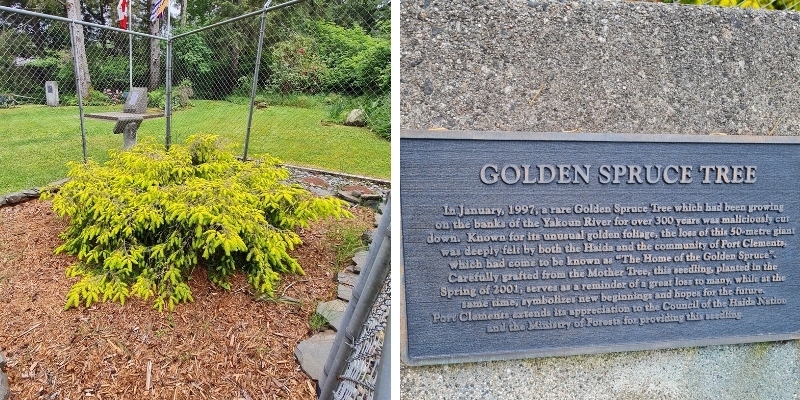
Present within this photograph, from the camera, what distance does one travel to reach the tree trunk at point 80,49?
443 centimetres

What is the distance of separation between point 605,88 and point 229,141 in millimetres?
3868

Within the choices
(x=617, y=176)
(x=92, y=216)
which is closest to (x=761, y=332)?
(x=617, y=176)

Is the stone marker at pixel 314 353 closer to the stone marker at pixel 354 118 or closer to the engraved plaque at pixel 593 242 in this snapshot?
the engraved plaque at pixel 593 242

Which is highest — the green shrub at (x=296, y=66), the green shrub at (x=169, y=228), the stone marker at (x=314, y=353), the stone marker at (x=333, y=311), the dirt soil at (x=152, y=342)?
the green shrub at (x=296, y=66)

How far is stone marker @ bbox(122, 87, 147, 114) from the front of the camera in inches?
213

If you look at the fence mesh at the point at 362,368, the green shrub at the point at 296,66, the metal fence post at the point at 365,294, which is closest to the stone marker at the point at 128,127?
the green shrub at the point at 296,66

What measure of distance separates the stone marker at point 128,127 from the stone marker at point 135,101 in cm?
50

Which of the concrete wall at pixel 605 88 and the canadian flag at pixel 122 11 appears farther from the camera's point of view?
the canadian flag at pixel 122 11

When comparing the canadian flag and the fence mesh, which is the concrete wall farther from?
the canadian flag

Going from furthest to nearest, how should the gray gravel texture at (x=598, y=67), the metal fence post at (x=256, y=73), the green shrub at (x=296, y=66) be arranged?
the green shrub at (x=296, y=66)
the metal fence post at (x=256, y=73)
the gray gravel texture at (x=598, y=67)

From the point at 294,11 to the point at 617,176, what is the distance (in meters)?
3.81

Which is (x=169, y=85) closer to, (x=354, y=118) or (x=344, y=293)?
(x=354, y=118)

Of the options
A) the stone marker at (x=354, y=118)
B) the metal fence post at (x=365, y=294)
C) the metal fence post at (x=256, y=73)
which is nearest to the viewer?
the metal fence post at (x=365, y=294)

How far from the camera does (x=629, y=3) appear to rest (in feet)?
6.31
